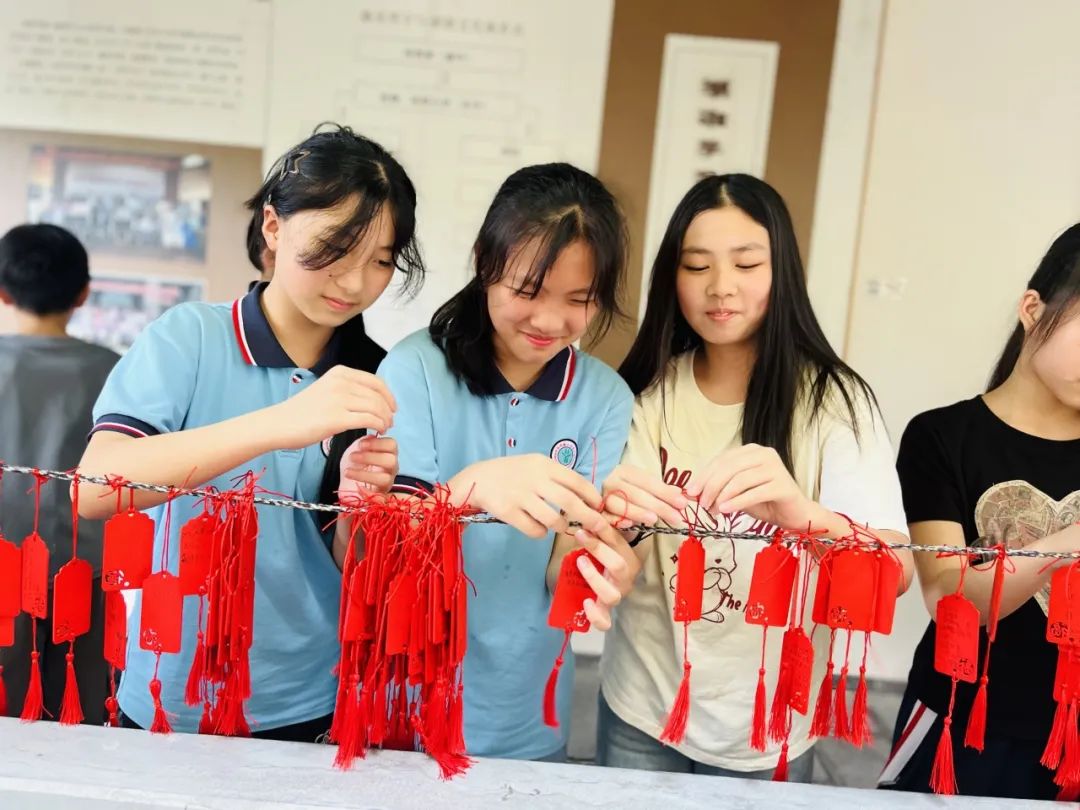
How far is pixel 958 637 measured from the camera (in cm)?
82

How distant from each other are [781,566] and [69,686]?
2.52 ft

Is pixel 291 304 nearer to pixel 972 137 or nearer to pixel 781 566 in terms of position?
pixel 781 566

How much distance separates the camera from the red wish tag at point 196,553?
0.82 m

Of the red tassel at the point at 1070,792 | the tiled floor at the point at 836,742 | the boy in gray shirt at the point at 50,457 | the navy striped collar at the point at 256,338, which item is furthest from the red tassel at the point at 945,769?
the boy in gray shirt at the point at 50,457

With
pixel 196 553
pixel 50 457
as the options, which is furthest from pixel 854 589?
pixel 50 457

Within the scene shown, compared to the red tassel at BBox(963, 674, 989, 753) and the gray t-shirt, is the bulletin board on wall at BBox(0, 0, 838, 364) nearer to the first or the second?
the gray t-shirt

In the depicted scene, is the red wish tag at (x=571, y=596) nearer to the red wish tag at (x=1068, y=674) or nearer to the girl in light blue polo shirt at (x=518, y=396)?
the girl in light blue polo shirt at (x=518, y=396)

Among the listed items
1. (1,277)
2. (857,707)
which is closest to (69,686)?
(857,707)

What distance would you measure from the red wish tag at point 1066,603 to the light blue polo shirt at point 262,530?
2.79ft

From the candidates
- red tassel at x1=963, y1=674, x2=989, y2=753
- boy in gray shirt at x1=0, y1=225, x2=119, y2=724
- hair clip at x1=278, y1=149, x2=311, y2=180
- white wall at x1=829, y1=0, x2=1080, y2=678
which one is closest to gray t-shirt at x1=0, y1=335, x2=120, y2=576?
boy in gray shirt at x1=0, y1=225, x2=119, y2=724

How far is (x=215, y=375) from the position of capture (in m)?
1.01

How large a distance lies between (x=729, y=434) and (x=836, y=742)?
164cm

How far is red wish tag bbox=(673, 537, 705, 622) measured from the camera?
823 mm

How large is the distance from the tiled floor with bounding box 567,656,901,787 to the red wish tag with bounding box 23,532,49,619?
1.69 meters
